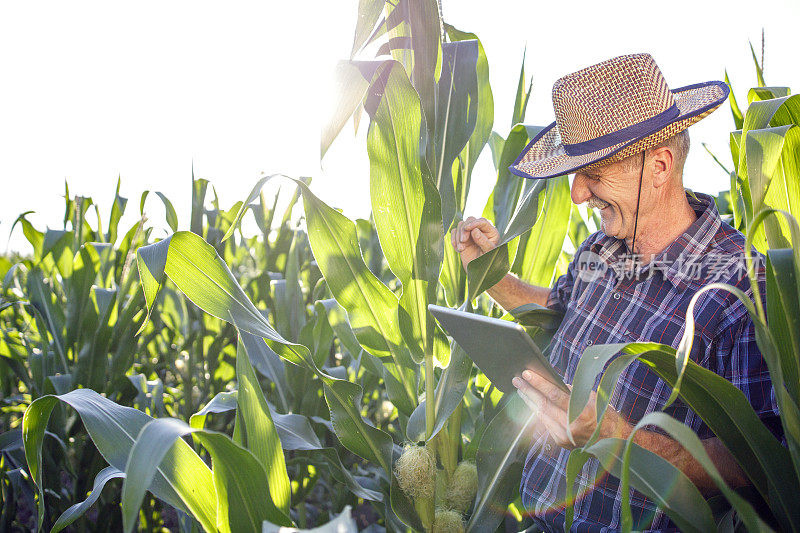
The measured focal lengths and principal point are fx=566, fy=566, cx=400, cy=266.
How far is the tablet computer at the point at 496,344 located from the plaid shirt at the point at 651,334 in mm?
A: 210

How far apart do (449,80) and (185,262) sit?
0.53 metres

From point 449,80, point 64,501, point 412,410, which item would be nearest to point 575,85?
point 449,80

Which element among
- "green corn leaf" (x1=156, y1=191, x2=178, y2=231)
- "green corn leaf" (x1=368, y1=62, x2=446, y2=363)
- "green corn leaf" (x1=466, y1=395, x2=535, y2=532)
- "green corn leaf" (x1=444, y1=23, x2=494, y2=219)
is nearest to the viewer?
"green corn leaf" (x1=368, y1=62, x2=446, y2=363)

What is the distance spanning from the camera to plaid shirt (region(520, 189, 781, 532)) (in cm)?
78

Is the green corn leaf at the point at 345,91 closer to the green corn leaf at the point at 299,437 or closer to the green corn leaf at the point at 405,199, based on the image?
the green corn leaf at the point at 405,199

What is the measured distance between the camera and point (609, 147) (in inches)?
34.9

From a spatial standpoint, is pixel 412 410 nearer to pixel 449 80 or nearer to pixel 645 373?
pixel 645 373

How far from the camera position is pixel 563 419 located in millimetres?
711

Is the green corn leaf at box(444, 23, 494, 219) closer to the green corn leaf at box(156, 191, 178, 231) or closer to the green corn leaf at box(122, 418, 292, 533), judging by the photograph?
the green corn leaf at box(122, 418, 292, 533)

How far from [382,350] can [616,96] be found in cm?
56

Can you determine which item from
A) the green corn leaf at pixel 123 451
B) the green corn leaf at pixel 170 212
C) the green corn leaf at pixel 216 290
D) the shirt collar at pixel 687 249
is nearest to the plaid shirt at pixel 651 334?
the shirt collar at pixel 687 249

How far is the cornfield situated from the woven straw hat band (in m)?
0.13

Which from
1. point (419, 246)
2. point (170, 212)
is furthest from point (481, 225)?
point (170, 212)

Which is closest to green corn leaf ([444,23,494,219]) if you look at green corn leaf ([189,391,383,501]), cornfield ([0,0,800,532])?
cornfield ([0,0,800,532])
